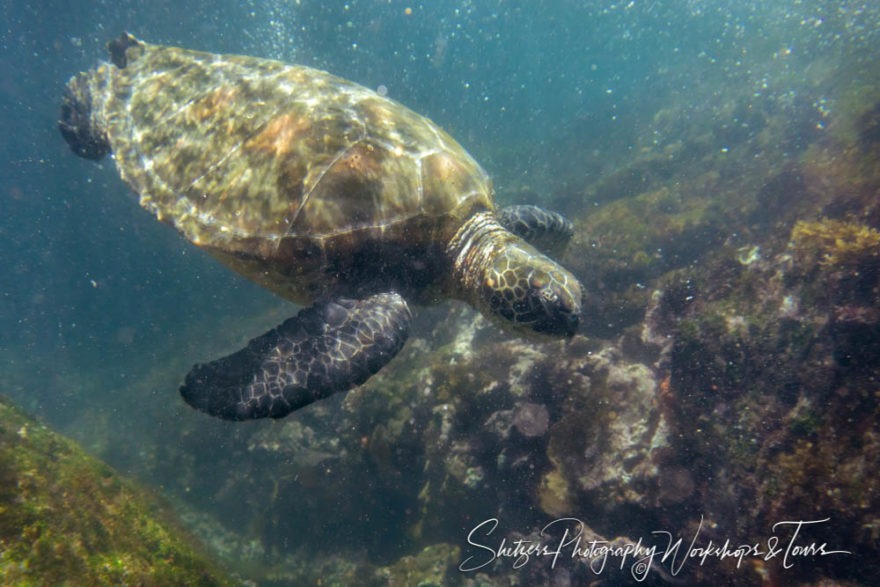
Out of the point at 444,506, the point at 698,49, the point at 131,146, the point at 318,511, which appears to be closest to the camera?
the point at 131,146

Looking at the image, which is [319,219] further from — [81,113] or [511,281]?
[81,113]

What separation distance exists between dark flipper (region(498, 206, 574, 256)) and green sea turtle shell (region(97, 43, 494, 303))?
101 centimetres

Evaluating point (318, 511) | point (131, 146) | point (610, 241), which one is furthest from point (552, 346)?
point (131, 146)

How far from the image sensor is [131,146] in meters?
5.88

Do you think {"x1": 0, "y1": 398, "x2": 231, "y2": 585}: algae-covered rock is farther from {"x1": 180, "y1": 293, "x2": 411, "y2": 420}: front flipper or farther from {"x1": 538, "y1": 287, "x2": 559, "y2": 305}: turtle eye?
{"x1": 538, "y1": 287, "x2": 559, "y2": 305}: turtle eye

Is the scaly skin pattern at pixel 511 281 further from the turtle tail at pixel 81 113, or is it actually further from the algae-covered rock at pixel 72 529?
the turtle tail at pixel 81 113

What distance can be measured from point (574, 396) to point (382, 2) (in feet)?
151

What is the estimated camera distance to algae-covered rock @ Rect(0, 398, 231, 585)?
251 cm

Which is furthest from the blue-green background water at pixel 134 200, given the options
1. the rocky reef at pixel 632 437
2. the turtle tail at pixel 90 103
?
the turtle tail at pixel 90 103

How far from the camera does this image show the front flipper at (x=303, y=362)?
380cm

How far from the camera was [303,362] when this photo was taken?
4.15 metres

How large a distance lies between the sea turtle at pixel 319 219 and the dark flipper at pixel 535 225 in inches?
33.7

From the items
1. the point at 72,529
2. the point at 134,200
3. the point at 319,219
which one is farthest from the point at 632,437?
the point at 134,200

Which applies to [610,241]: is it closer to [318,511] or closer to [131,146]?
[318,511]
